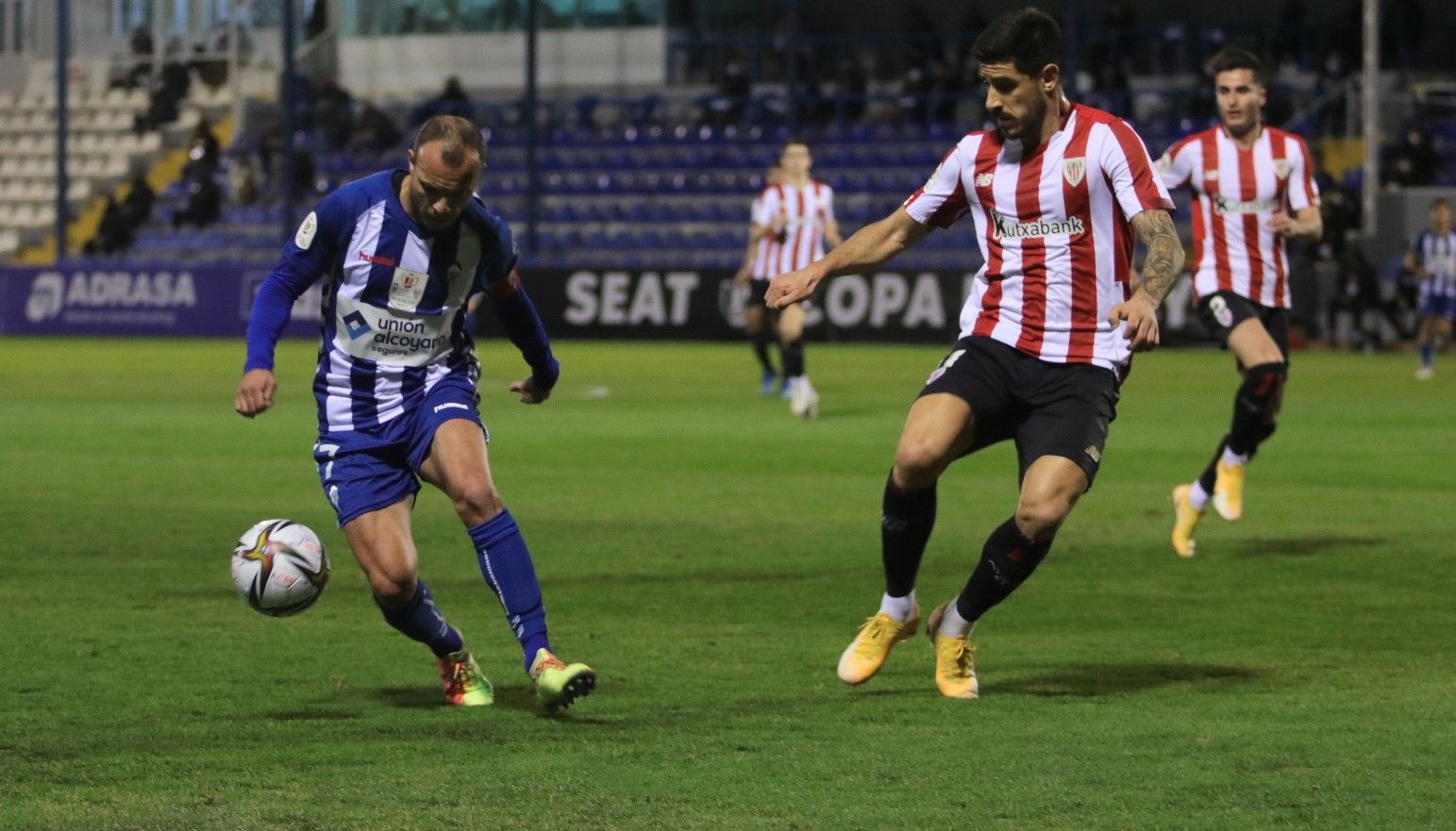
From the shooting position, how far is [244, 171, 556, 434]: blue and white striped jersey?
6336 millimetres

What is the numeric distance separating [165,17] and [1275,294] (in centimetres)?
3695

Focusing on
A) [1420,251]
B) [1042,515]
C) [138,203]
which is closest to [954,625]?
[1042,515]

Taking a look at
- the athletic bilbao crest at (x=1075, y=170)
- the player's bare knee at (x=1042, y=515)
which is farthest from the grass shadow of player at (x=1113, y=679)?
the athletic bilbao crest at (x=1075, y=170)

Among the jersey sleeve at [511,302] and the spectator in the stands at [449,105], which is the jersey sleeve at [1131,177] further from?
the spectator in the stands at [449,105]

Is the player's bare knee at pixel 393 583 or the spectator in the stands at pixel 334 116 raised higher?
the spectator in the stands at pixel 334 116

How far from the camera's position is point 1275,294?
10.6 metres

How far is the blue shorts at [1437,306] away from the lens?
78.3 feet

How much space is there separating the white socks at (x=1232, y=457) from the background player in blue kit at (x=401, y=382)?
4846 mm

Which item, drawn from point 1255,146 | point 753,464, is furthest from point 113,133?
point 1255,146

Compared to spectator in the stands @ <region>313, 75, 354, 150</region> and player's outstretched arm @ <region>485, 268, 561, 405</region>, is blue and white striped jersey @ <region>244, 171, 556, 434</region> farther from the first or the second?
spectator in the stands @ <region>313, 75, 354, 150</region>

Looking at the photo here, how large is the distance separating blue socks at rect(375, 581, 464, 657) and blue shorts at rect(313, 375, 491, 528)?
0.28m

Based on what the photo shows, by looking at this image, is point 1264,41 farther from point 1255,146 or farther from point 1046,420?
point 1046,420

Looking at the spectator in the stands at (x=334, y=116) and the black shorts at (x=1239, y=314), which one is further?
the spectator in the stands at (x=334, y=116)

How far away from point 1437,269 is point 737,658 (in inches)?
790
